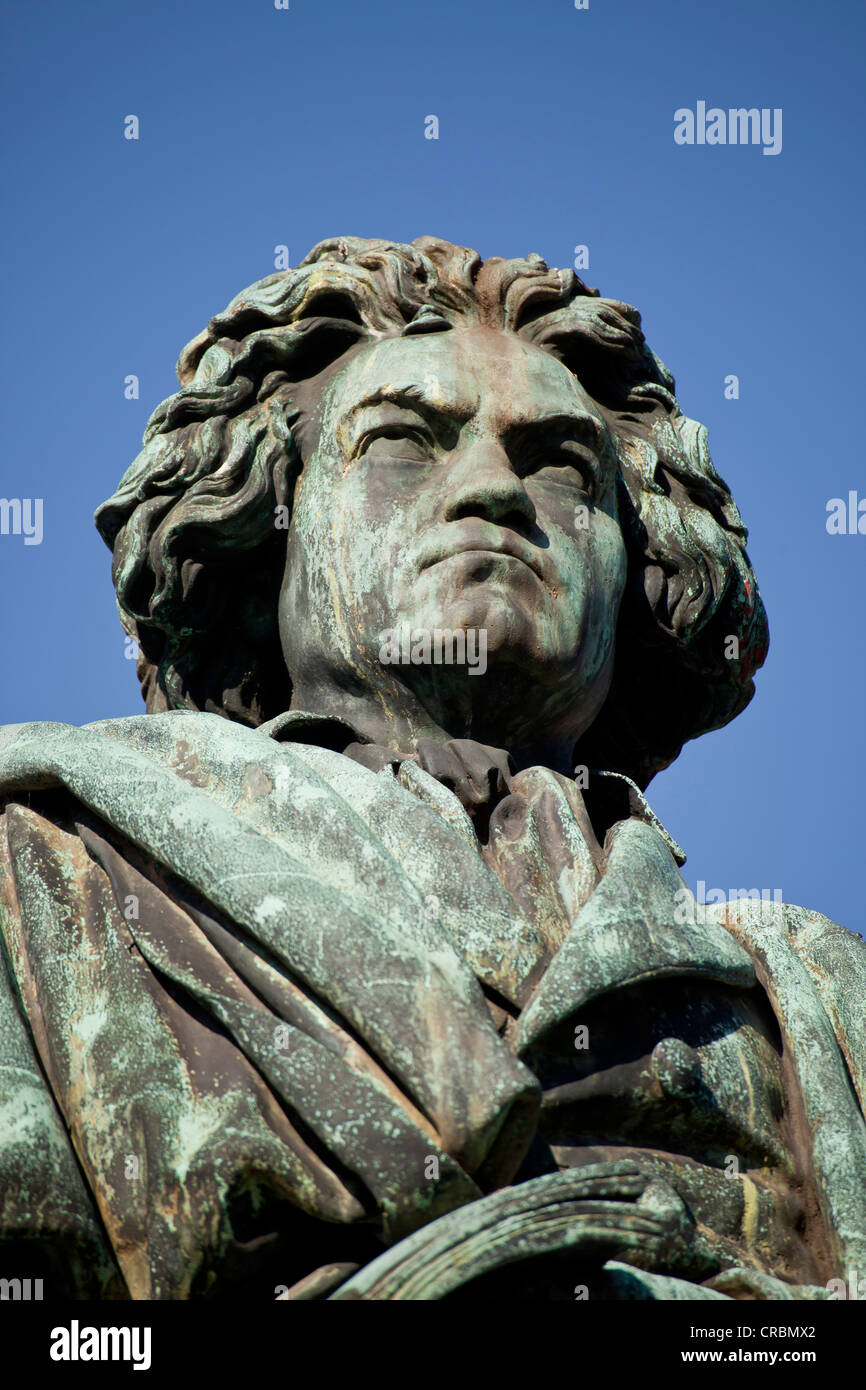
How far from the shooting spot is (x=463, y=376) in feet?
29.3

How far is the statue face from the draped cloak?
2.11 feet

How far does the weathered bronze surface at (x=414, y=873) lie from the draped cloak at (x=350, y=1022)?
0.01 metres

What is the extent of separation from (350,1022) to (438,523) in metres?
2.69

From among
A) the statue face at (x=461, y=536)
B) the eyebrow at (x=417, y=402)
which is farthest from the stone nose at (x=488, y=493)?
the eyebrow at (x=417, y=402)

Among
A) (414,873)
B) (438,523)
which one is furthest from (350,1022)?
(438,523)

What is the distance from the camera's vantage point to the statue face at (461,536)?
8453mm

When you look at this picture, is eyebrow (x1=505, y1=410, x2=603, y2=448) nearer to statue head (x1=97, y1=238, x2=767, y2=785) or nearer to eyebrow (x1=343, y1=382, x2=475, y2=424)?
statue head (x1=97, y1=238, x2=767, y2=785)

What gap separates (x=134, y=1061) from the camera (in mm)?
6688

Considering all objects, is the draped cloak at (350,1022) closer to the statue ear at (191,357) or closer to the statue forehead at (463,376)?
the statue forehead at (463,376)

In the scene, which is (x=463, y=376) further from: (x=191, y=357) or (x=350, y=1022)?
(x=350, y=1022)

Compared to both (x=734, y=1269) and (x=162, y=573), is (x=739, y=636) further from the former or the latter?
(x=734, y=1269)
